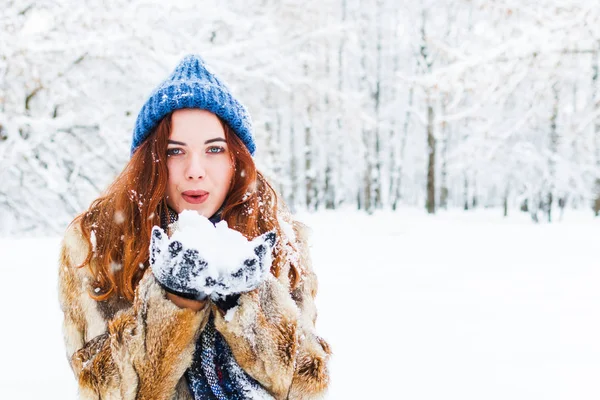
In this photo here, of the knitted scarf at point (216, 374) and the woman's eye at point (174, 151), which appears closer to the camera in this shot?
the knitted scarf at point (216, 374)

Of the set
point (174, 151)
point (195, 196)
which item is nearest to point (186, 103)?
point (174, 151)

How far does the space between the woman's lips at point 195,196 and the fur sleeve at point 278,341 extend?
1.13ft

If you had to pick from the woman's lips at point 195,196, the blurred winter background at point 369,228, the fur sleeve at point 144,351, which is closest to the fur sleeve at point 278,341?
the fur sleeve at point 144,351

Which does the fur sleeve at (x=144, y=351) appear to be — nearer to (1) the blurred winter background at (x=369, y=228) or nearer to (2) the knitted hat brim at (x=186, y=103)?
(2) the knitted hat brim at (x=186, y=103)

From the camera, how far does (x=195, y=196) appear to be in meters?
1.52

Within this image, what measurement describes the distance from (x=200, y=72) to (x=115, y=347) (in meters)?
0.95

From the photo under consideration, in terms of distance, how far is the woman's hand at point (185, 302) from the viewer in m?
1.26

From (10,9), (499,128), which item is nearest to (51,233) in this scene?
(10,9)

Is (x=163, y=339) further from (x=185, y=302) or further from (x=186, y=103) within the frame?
(x=186, y=103)

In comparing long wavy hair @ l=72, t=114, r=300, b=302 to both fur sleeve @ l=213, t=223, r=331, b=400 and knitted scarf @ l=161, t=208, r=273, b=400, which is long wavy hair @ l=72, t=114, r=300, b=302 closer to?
fur sleeve @ l=213, t=223, r=331, b=400

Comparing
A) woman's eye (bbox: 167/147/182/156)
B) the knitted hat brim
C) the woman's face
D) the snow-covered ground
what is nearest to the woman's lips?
the woman's face

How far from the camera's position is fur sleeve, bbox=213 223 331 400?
1346mm

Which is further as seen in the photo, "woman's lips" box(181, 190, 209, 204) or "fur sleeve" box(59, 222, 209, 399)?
"woman's lips" box(181, 190, 209, 204)

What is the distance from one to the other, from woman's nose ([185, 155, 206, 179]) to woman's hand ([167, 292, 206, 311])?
0.38 metres
